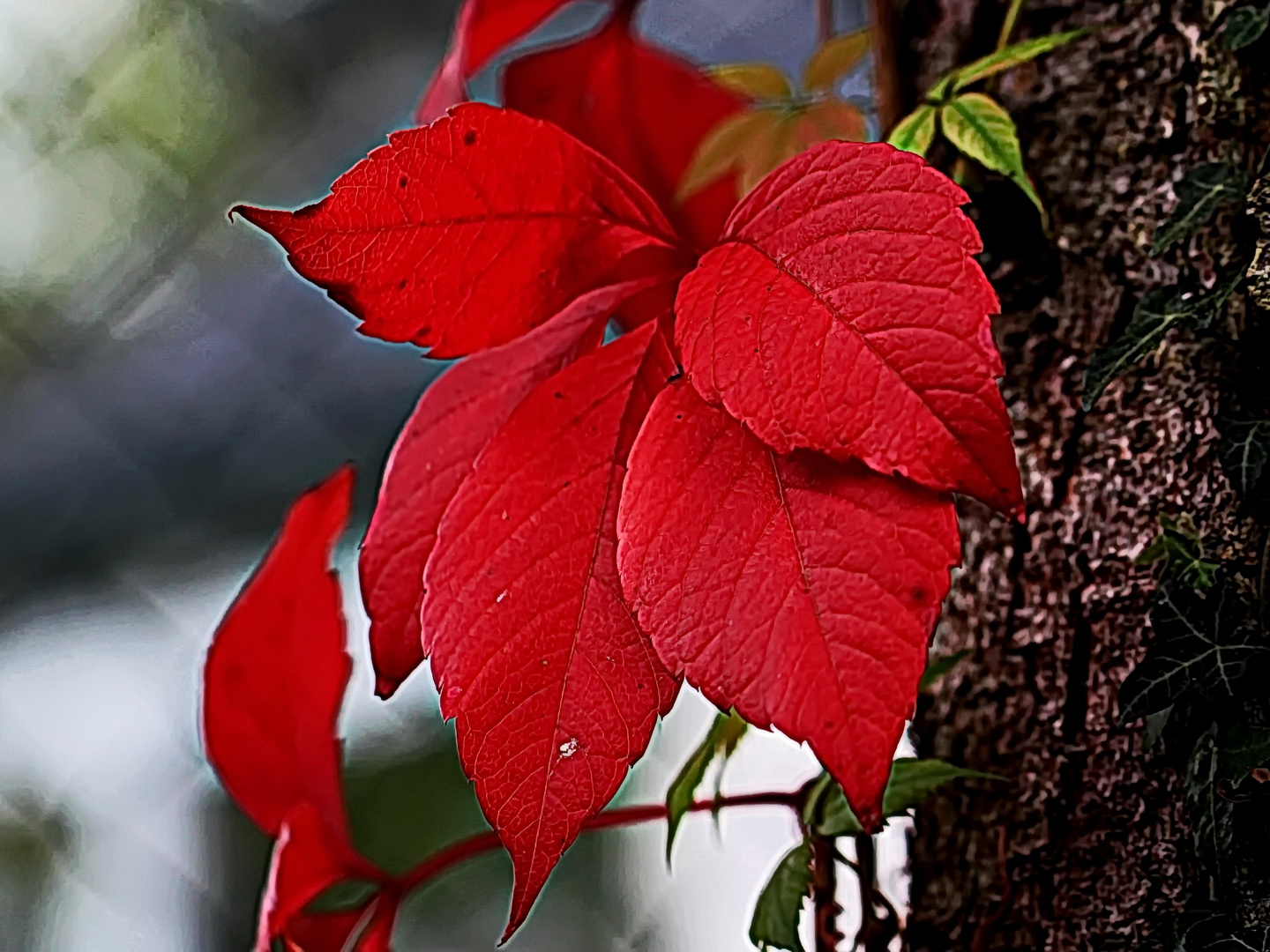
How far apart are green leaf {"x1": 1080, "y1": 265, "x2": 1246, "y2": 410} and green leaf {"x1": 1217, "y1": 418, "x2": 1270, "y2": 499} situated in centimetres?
3

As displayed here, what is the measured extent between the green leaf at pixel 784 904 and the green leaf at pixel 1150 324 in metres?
0.16

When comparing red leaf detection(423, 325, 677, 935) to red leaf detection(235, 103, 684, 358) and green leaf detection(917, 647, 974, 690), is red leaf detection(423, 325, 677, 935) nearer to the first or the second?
red leaf detection(235, 103, 684, 358)

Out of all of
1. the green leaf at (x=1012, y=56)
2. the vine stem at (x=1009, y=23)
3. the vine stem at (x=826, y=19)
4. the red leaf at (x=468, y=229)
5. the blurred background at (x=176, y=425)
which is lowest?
the blurred background at (x=176, y=425)

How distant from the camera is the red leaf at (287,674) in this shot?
0.41 meters

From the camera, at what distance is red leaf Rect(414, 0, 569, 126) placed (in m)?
0.44

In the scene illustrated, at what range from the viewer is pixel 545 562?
0.27m

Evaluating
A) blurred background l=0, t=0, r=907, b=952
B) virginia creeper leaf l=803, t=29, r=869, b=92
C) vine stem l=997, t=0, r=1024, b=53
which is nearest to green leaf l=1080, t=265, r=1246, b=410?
vine stem l=997, t=0, r=1024, b=53

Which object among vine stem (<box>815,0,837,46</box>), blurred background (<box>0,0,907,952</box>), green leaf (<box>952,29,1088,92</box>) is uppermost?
green leaf (<box>952,29,1088,92</box>)

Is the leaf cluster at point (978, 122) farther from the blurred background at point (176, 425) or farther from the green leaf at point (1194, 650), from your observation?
the blurred background at point (176, 425)

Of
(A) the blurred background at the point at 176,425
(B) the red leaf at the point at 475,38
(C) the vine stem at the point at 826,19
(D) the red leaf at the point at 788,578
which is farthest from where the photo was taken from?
(A) the blurred background at the point at 176,425

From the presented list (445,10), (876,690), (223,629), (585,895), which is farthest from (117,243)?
(876,690)

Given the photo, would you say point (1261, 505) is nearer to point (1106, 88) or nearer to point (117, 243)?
point (1106, 88)

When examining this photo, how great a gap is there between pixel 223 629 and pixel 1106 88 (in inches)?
14.0

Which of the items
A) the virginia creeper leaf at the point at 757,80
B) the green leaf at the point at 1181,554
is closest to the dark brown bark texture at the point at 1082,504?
the green leaf at the point at 1181,554
